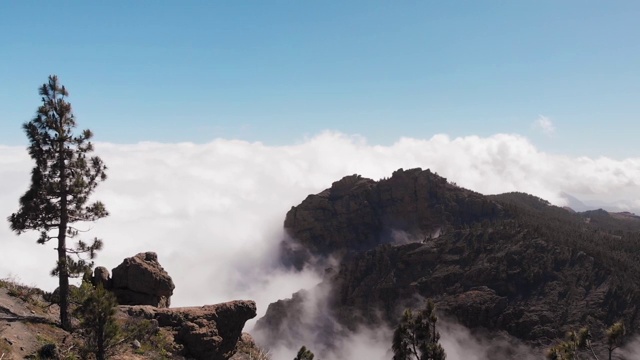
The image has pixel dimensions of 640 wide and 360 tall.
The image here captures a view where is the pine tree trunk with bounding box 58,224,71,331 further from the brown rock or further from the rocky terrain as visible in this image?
the brown rock

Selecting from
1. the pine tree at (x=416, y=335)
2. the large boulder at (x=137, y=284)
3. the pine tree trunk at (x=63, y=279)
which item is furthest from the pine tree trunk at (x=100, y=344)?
the pine tree at (x=416, y=335)

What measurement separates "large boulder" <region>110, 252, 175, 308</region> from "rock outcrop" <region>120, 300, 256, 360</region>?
205 inches

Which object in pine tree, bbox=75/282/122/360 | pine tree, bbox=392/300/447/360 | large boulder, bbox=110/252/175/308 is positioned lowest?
pine tree, bbox=392/300/447/360

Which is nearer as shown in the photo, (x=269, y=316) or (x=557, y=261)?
(x=557, y=261)

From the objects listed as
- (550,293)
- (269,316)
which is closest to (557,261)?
(550,293)

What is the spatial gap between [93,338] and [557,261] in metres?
159

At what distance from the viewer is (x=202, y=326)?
102ft

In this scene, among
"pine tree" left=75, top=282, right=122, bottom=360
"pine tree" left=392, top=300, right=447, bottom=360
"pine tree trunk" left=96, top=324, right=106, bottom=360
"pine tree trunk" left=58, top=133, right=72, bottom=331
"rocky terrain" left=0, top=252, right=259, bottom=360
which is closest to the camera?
"pine tree" left=75, top=282, right=122, bottom=360

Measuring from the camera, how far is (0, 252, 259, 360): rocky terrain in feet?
76.8

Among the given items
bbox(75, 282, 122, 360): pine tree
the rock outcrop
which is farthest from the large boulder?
bbox(75, 282, 122, 360): pine tree

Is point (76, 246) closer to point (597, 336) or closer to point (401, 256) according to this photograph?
point (597, 336)

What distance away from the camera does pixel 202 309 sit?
32.7 meters

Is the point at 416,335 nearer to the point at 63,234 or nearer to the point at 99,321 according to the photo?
the point at 99,321

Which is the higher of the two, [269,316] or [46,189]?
[46,189]
